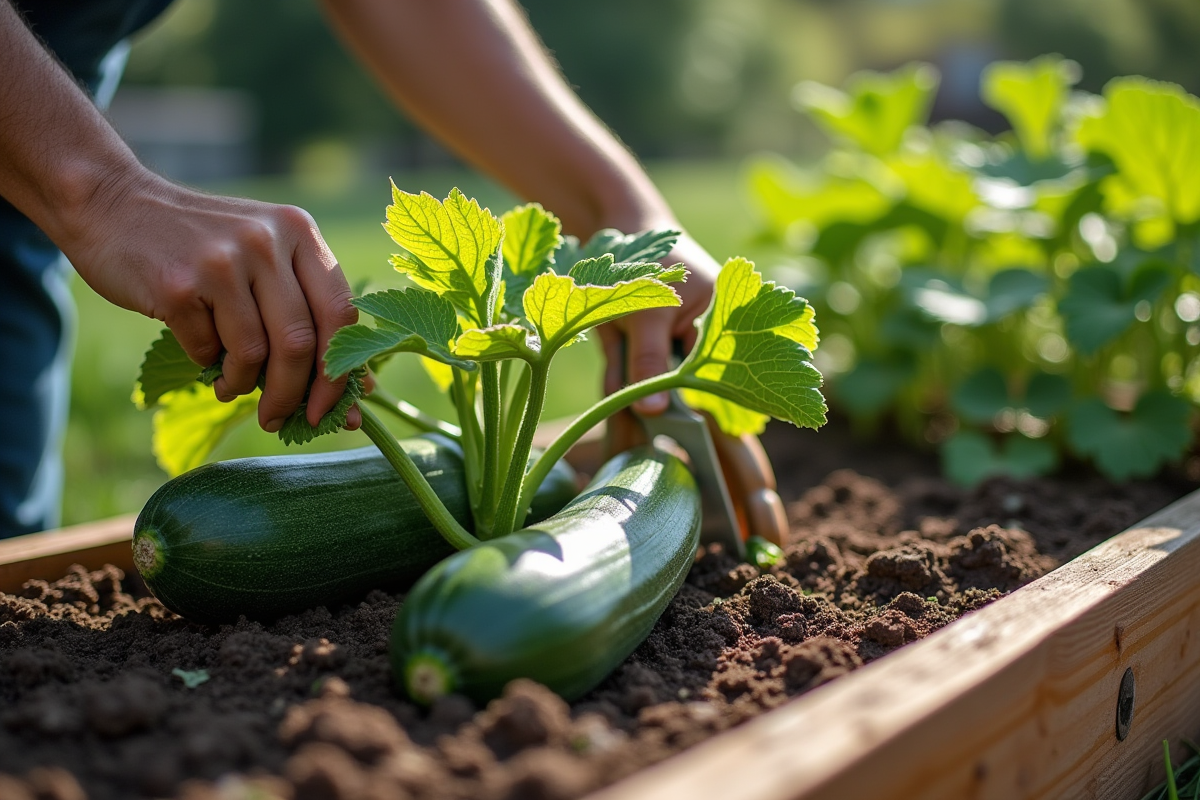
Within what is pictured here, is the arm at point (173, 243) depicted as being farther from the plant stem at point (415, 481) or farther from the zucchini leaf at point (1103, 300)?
the zucchini leaf at point (1103, 300)

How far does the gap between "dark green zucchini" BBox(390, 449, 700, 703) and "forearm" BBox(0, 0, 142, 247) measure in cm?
83

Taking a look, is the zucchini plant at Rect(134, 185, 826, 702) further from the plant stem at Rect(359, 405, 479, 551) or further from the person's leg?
the person's leg

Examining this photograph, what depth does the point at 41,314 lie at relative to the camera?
2.93 meters

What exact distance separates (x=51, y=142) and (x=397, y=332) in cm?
64

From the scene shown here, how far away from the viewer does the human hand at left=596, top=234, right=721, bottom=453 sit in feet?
7.22

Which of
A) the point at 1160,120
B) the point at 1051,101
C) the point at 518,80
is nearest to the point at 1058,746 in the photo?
the point at 518,80

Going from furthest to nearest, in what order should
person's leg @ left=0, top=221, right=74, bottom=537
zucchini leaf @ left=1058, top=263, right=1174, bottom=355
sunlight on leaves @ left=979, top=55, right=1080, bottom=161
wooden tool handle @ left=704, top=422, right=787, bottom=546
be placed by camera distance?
sunlight on leaves @ left=979, top=55, right=1080, bottom=161 → zucchini leaf @ left=1058, top=263, right=1174, bottom=355 → person's leg @ left=0, top=221, right=74, bottom=537 → wooden tool handle @ left=704, top=422, right=787, bottom=546

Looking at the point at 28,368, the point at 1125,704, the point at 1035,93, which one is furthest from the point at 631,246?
the point at 1035,93

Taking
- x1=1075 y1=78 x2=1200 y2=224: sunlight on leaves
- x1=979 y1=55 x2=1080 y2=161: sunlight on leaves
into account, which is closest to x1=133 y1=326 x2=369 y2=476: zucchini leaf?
x1=1075 y1=78 x2=1200 y2=224: sunlight on leaves

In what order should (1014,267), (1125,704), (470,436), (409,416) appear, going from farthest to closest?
(1014,267), (409,416), (470,436), (1125,704)

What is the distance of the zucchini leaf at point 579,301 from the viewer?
1523mm

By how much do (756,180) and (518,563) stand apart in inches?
121

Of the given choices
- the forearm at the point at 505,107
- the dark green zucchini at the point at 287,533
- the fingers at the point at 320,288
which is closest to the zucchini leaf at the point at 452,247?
the fingers at the point at 320,288

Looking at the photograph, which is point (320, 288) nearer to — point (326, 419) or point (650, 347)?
point (326, 419)
